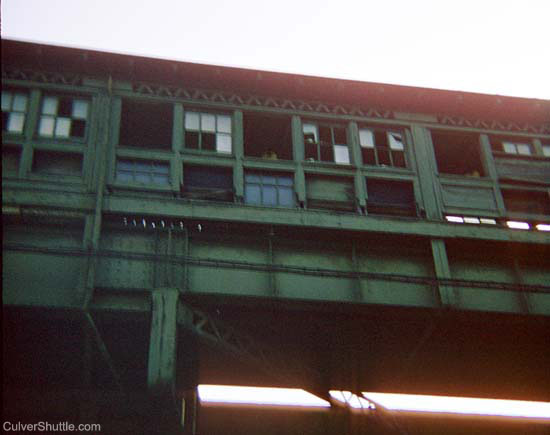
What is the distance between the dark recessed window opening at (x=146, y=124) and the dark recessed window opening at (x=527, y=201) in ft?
33.5

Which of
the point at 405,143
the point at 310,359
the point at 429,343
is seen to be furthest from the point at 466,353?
the point at 405,143

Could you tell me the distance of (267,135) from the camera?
1892 centimetres

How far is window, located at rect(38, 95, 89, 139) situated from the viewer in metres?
16.3

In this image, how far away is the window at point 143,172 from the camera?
16109mm

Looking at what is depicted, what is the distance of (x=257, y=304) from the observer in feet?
47.9

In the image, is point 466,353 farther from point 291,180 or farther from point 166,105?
point 166,105

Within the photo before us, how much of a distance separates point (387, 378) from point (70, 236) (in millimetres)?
10802

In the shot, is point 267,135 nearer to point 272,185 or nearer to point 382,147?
point 272,185

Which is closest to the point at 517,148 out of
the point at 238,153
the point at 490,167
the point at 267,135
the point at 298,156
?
the point at 490,167

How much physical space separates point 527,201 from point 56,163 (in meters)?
13.5

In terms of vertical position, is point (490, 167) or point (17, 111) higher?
point (17, 111)

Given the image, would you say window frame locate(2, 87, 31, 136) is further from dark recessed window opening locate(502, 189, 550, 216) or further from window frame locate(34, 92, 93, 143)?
dark recessed window opening locate(502, 189, 550, 216)

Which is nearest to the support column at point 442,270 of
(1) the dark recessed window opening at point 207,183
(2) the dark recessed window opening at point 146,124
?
(1) the dark recessed window opening at point 207,183

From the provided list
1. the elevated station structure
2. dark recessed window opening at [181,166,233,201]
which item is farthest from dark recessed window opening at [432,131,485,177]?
dark recessed window opening at [181,166,233,201]
